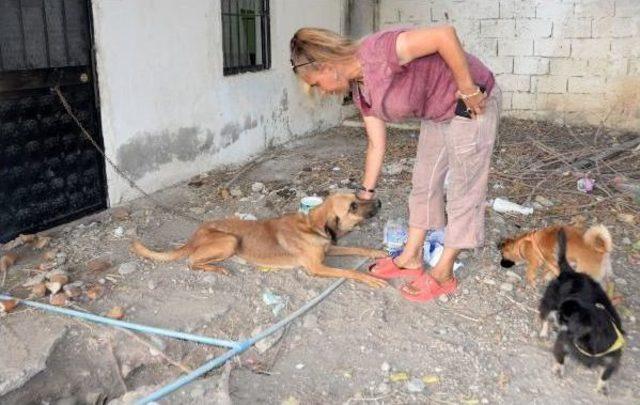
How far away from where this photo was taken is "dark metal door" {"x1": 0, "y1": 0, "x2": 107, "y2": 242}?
456 centimetres

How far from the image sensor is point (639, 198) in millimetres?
5691

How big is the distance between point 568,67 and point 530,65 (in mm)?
557

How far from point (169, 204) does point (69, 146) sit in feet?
3.56

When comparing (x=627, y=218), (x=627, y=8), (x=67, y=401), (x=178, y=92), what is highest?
(x=627, y=8)

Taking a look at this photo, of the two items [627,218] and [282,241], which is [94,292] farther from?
[627,218]

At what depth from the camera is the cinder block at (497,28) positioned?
941 cm

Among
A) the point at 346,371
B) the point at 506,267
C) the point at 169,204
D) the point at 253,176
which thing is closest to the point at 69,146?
the point at 169,204

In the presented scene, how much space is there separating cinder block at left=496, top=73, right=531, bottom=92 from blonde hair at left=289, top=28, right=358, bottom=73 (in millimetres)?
7173

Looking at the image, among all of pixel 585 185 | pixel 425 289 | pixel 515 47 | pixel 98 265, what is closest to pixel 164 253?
pixel 98 265

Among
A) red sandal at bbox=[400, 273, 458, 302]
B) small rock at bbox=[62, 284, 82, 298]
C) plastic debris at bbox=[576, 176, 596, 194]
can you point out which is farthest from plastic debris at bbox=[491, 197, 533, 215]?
small rock at bbox=[62, 284, 82, 298]

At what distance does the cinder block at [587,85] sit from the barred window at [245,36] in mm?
4782

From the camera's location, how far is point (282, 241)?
4.34 meters

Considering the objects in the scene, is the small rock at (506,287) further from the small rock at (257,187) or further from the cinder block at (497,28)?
the cinder block at (497,28)

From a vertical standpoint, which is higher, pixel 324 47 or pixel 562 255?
pixel 324 47
